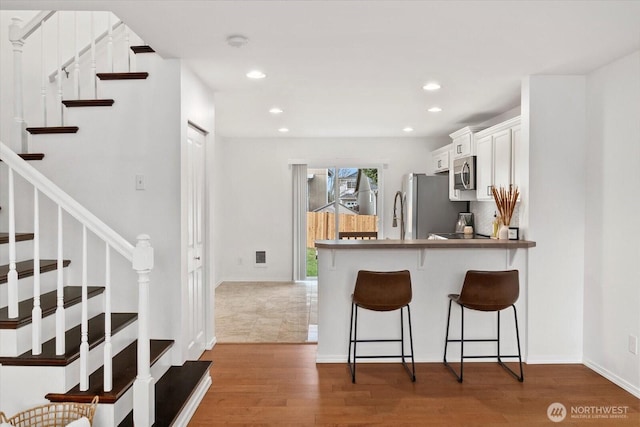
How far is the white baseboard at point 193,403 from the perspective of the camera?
261 centimetres

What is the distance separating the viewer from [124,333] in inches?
117

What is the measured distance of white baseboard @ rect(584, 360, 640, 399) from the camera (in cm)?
312

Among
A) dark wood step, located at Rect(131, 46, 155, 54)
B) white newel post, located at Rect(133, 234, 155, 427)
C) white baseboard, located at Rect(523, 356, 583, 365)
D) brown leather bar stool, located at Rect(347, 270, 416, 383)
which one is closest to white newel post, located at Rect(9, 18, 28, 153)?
dark wood step, located at Rect(131, 46, 155, 54)

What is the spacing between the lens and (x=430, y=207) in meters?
6.12

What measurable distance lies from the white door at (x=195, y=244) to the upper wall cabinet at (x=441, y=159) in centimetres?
365

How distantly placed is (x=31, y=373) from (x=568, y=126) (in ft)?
13.6

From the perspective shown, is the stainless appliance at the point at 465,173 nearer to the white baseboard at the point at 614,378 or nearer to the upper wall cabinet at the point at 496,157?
the upper wall cabinet at the point at 496,157

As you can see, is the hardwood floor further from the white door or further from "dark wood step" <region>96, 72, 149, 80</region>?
"dark wood step" <region>96, 72, 149, 80</region>

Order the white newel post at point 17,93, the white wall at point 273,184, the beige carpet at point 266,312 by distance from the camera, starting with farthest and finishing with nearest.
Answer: the white wall at point 273,184 < the beige carpet at point 266,312 < the white newel post at point 17,93

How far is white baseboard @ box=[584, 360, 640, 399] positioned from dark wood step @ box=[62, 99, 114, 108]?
14.1ft

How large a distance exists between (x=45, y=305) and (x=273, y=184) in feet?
16.4

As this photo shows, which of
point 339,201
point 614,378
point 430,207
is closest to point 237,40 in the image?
point 614,378

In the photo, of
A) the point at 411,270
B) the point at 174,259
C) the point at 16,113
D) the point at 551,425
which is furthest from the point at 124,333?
the point at 551,425

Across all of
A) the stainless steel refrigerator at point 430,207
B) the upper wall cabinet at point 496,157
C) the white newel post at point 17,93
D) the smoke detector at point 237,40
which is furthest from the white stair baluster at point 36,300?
the stainless steel refrigerator at point 430,207
